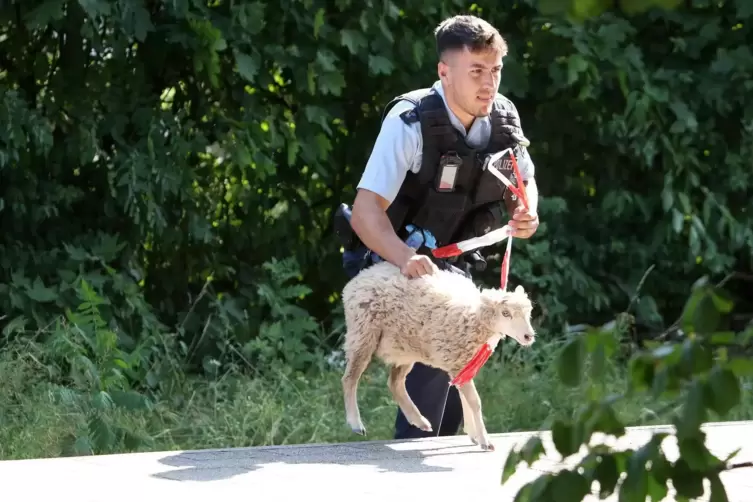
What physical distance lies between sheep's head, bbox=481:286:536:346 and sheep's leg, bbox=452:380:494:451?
31 cm

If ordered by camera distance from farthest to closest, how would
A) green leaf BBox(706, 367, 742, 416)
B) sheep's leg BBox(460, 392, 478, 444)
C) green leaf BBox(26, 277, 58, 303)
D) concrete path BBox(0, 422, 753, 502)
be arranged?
green leaf BBox(26, 277, 58, 303), sheep's leg BBox(460, 392, 478, 444), concrete path BBox(0, 422, 753, 502), green leaf BBox(706, 367, 742, 416)

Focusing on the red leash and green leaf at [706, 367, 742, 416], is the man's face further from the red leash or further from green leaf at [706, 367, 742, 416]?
green leaf at [706, 367, 742, 416]

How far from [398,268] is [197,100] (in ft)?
10.8

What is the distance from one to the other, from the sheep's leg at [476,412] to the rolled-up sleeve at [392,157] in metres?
0.78

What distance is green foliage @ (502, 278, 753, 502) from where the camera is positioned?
179 cm

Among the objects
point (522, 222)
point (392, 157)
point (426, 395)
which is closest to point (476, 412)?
point (426, 395)

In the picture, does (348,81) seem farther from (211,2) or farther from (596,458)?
(596,458)

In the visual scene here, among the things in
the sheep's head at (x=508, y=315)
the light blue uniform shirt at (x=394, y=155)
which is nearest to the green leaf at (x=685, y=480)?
the sheep's head at (x=508, y=315)

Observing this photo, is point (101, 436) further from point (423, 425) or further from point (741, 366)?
point (741, 366)

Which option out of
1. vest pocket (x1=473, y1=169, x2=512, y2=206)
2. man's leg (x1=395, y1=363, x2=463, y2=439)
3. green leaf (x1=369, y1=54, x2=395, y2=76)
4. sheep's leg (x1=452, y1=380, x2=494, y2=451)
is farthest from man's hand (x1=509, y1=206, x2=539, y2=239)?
green leaf (x1=369, y1=54, x2=395, y2=76)

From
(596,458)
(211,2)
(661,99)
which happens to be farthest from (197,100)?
(596,458)

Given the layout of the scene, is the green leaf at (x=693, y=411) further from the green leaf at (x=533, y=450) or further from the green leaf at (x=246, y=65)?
the green leaf at (x=246, y=65)

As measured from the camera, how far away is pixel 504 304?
4582 mm

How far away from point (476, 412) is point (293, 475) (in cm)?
88
